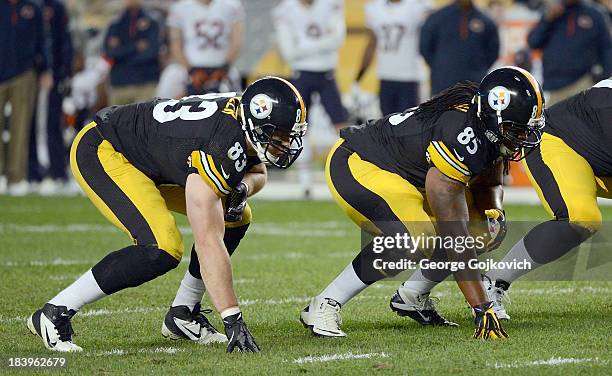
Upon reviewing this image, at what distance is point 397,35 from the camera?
11797 mm

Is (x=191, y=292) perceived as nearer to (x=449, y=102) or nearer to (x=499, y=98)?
(x=449, y=102)

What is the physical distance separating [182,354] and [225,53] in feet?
23.9

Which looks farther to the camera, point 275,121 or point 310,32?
point 310,32

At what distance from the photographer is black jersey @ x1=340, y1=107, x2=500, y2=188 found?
4988 mm

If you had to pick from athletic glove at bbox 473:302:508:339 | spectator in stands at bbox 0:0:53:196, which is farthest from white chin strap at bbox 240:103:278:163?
spectator in stands at bbox 0:0:53:196

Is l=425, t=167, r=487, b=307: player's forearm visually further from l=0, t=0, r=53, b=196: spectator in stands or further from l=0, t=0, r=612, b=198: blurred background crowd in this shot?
l=0, t=0, r=53, b=196: spectator in stands

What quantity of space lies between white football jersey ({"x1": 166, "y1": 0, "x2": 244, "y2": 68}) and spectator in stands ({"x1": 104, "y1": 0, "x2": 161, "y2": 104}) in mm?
463

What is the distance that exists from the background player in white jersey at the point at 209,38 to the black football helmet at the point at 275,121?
7.00 metres

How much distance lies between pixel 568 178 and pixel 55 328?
8.04 feet

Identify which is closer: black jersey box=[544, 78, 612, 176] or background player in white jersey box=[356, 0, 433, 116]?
black jersey box=[544, 78, 612, 176]

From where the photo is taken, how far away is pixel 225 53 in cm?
1189

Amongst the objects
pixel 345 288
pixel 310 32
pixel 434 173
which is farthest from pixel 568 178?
pixel 310 32

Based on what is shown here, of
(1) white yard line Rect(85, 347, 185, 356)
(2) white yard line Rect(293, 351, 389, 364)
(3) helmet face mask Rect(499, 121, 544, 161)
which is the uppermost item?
(3) helmet face mask Rect(499, 121, 544, 161)

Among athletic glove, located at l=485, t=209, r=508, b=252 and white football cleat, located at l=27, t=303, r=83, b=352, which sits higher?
athletic glove, located at l=485, t=209, r=508, b=252
